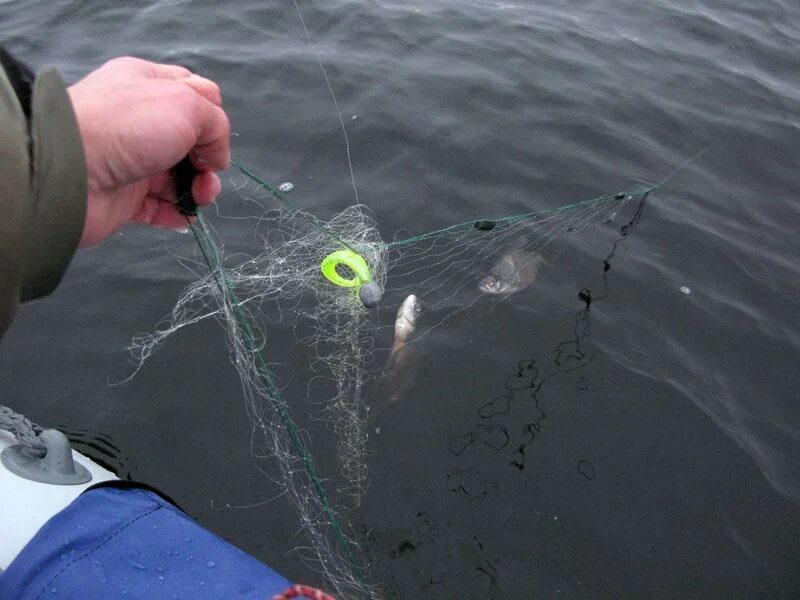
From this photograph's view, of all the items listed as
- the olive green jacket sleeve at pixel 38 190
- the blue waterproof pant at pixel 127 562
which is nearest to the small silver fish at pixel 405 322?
the blue waterproof pant at pixel 127 562

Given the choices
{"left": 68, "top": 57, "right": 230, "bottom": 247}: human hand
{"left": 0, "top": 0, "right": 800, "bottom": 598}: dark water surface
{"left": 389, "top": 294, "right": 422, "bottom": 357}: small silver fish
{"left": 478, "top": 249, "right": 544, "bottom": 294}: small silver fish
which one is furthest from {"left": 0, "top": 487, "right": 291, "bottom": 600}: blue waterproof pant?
{"left": 478, "top": 249, "right": 544, "bottom": 294}: small silver fish

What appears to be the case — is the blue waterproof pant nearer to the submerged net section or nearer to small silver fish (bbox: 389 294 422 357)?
the submerged net section

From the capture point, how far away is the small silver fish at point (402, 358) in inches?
194

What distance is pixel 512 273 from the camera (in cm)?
584

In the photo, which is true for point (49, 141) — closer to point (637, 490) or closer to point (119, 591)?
point (119, 591)

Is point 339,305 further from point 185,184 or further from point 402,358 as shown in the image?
point 185,184

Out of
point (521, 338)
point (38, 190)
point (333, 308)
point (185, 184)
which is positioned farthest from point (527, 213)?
point (38, 190)

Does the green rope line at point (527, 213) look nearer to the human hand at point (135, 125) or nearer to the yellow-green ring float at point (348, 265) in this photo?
the yellow-green ring float at point (348, 265)

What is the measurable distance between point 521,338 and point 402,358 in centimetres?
101

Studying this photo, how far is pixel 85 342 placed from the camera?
5078 mm

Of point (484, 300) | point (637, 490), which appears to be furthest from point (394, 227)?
point (637, 490)

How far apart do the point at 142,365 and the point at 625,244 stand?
4.44 m

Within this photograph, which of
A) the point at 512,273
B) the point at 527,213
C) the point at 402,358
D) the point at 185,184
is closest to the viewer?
the point at 185,184

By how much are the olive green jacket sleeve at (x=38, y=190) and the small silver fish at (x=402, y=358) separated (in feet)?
11.4
